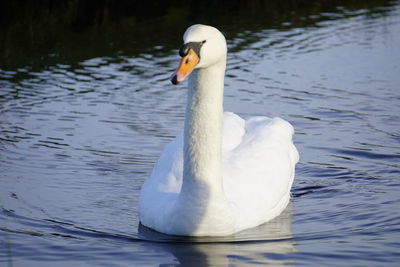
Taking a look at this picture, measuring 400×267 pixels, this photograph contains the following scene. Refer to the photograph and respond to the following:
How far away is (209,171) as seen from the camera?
7.49 meters

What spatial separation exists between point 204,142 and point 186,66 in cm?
96

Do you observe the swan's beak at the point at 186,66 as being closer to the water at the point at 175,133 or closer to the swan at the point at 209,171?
the swan at the point at 209,171

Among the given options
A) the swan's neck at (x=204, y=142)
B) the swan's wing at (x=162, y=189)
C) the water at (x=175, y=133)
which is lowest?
the water at (x=175, y=133)

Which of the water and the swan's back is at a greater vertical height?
the swan's back

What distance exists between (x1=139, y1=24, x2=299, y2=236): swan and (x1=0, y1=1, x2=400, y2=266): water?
0.16 meters

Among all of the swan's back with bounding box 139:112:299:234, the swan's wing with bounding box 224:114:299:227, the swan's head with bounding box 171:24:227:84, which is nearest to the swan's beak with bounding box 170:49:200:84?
the swan's head with bounding box 171:24:227:84

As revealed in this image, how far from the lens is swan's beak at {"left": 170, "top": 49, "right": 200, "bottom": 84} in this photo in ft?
21.4

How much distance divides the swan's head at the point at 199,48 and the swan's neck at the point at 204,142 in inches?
11.5

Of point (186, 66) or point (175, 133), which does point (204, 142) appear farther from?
point (175, 133)

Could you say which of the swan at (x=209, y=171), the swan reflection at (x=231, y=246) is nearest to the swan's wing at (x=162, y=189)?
the swan at (x=209, y=171)

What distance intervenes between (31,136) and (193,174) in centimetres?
450

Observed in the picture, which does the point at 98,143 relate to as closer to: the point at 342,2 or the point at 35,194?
the point at 35,194

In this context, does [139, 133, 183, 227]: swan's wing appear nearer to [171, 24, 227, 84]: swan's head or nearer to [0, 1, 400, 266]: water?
[0, 1, 400, 266]: water

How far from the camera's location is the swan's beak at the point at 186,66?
6.54 m
